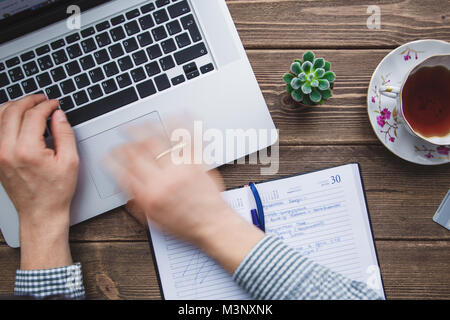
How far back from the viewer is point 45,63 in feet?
2.13

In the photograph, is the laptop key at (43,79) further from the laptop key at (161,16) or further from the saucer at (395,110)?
the saucer at (395,110)

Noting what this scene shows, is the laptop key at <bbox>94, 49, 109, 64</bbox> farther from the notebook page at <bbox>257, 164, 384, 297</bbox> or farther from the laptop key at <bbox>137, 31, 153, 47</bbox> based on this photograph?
the notebook page at <bbox>257, 164, 384, 297</bbox>

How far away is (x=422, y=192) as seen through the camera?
27.6 inches

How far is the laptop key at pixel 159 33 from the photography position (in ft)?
2.11

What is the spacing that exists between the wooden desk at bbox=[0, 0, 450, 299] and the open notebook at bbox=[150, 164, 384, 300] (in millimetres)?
26

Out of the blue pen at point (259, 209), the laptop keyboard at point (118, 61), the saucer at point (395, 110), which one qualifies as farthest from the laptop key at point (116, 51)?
the saucer at point (395, 110)

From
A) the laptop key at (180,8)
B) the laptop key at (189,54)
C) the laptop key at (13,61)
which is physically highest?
the laptop key at (13,61)

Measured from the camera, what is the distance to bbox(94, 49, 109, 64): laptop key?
0.65 metres

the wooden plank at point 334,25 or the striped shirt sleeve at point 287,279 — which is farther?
the wooden plank at point 334,25

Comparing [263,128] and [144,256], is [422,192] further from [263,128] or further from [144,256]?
[144,256]

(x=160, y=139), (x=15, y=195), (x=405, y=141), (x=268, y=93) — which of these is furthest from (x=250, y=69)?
(x=15, y=195)

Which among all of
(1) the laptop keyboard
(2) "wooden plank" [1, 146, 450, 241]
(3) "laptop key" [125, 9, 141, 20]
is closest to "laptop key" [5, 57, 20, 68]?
(1) the laptop keyboard

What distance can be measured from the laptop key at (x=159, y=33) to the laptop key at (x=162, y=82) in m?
0.06

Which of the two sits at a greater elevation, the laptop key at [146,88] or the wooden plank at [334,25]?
the laptop key at [146,88]
